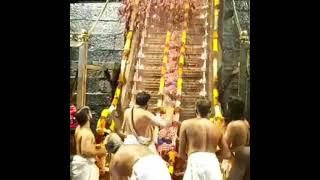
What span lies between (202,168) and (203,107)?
0.83ft

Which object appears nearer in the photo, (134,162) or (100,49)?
(134,162)

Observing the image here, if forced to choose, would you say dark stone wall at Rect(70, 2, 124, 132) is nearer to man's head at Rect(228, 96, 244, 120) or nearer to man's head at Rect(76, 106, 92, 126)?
man's head at Rect(76, 106, 92, 126)

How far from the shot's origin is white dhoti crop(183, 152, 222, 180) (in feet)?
8.03

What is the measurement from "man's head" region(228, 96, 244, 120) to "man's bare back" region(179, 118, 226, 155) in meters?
0.10

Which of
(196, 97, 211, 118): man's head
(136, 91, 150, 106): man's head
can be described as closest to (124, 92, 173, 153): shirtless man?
(136, 91, 150, 106): man's head

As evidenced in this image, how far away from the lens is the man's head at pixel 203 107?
2.47m

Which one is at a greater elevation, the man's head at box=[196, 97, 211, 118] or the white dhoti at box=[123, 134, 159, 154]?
the man's head at box=[196, 97, 211, 118]

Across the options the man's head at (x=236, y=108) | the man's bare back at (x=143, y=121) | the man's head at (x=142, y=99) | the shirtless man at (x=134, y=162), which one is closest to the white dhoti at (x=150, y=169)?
the shirtless man at (x=134, y=162)

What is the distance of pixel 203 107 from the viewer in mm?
2475

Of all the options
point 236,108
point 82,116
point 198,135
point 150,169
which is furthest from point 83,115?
point 236,108

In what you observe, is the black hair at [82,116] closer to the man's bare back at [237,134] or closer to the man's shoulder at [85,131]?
the man's shoulder at [85,131]

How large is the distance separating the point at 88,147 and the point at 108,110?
0.18 m

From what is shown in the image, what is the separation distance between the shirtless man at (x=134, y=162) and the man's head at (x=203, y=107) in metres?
0.25

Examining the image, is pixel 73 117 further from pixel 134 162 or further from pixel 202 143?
pixel 202 143
